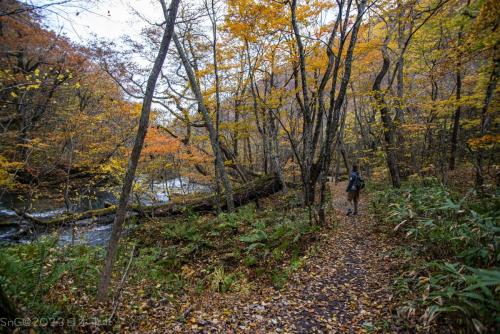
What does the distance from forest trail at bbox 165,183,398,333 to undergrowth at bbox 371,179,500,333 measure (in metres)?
0.49

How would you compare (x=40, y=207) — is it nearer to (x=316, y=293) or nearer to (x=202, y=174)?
(x=202, y=174)

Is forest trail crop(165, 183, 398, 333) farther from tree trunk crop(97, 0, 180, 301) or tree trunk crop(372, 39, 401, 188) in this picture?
tree trunk crop(372, 39, 401, 188)

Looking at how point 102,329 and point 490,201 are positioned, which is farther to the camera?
point 490,201

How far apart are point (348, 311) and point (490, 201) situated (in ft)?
12.5

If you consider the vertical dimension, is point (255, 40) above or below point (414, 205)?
above

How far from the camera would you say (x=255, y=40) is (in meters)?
10.9

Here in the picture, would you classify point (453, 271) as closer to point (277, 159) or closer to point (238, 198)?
point (277, 159)

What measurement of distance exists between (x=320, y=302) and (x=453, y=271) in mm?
2330

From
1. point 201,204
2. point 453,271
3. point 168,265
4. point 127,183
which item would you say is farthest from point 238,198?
point 453,271

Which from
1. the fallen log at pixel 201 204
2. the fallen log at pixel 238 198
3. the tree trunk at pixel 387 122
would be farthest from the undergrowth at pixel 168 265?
the tree trunk at pixel 387 122

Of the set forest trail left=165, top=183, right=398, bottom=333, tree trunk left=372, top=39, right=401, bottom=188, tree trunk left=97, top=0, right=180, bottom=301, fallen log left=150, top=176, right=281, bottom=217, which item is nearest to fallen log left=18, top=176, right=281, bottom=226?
fallen log left=150, top=176, right=281, bottom=217

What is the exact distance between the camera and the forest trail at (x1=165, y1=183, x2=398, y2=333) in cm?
421

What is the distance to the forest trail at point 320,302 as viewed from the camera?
4.21m

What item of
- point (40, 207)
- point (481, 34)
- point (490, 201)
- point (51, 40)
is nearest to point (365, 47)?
point (481, 34)
